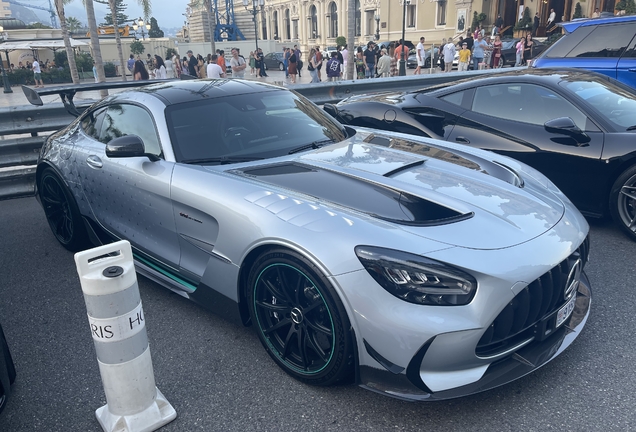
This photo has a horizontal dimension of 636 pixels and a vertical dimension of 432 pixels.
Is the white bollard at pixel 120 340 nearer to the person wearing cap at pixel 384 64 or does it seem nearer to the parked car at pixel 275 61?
the person wearing cap at pixel 384 64

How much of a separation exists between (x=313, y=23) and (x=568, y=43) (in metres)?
72.9

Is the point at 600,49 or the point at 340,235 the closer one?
the point at 340,235

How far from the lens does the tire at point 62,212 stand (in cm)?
422

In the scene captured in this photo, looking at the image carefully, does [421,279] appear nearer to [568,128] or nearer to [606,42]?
[568,128]

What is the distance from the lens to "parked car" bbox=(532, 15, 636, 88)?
745 centimetres

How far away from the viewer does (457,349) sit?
85.4 inches

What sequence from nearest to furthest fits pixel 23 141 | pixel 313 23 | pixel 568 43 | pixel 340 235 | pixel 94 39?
pixel 340 235, pixel 23 141, pixel 568 43, pixel 94 39, pixel 313 23

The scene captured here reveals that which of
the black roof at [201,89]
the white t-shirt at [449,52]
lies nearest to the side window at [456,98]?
the black roof at [201,89]

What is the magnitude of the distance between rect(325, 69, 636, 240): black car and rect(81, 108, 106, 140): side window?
2008 millimetres

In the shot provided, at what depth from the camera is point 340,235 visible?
2.38m

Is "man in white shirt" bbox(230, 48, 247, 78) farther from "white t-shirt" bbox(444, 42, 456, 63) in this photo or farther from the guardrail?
the guardrail

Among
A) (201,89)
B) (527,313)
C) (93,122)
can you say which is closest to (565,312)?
(527,313)

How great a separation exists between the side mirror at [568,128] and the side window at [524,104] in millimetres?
133

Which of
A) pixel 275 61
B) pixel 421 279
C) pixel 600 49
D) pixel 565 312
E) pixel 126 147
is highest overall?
pixel 600 49
